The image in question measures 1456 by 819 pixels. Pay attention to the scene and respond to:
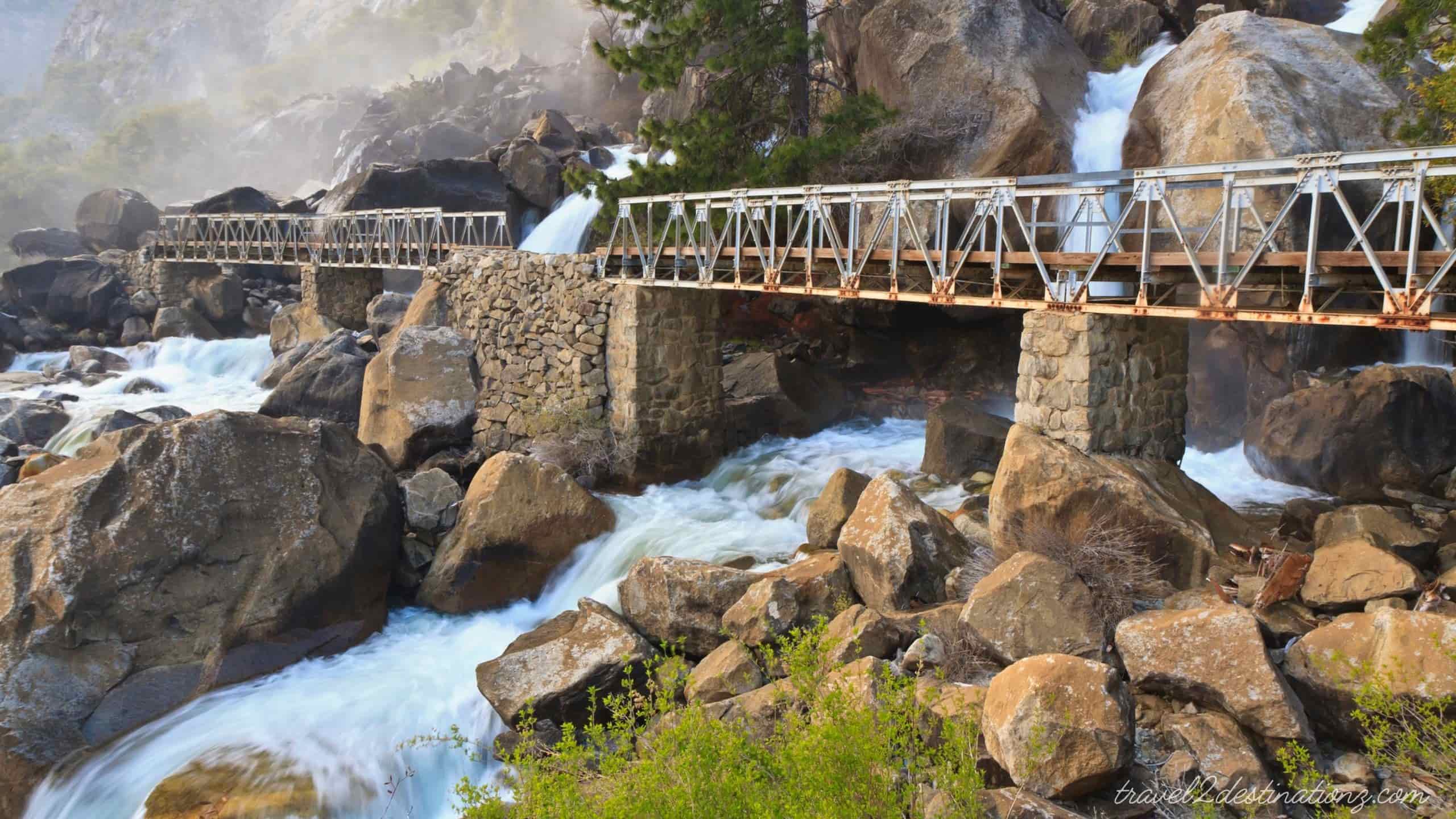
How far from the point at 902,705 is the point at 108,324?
32775mm

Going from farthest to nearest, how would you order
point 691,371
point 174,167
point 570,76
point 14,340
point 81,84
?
point 81,84, point 174,167, point 570,76, point 14,340, point 691,371

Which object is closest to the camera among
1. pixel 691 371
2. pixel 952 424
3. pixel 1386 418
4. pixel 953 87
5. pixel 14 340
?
pixel 1386 418

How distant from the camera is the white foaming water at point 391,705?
28.0 feet

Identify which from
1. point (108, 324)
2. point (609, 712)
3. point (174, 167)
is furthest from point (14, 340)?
point (174, 167)

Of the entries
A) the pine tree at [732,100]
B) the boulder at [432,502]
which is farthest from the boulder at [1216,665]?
the pine tree at [732,100]

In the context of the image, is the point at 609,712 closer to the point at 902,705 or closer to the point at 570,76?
the point at 902,705

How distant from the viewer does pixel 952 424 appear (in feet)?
43.6

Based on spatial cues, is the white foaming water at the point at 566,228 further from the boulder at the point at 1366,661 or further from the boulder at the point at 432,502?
the boulder at the point at 1366,661

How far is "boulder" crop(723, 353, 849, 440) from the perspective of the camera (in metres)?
17.3

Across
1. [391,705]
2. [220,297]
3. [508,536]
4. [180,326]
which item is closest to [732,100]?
[508,536]

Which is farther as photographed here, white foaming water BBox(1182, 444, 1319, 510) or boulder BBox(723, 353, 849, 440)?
boulder BBox(723, 353, 849, 440)

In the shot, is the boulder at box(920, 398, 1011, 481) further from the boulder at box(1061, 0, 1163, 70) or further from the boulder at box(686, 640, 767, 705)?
the boulder at box(1061, 0, 1163, 70)

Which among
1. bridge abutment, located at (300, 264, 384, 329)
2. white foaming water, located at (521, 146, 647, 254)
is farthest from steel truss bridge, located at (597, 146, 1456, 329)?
bridge abutment, located at (300, 264, 384, 329)

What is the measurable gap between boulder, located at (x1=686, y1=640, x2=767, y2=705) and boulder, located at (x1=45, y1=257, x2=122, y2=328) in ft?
98.2
